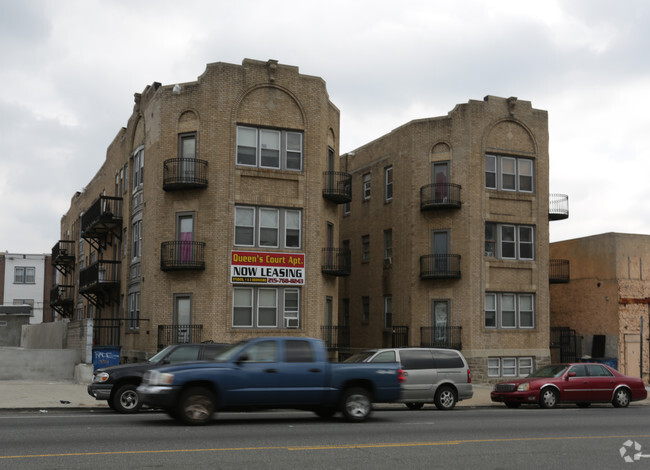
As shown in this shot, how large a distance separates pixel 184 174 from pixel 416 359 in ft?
43.0

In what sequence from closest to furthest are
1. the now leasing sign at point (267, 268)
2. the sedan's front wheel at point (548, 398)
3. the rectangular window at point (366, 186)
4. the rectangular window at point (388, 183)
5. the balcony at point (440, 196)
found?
the sedan's front wheel at point (548, 398)
the now leasing sign at point (267, 268)
the balcony at point (440, 196)
the rectangular window at point (388, 183)
the rectangular window at point (366, 186)

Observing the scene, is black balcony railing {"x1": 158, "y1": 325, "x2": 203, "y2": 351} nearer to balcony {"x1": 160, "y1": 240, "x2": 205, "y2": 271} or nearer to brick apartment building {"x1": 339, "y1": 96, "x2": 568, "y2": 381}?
balcony {"x1": 160, "y1": 240, "x2": 205, "y2": 271}

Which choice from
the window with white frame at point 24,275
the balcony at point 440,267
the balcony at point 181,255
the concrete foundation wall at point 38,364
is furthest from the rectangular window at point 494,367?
the window with white frame at point 24,275

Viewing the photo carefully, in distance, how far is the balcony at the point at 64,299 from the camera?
2154 inches

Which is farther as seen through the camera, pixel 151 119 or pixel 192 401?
pixel 151 119

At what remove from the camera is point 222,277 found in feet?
96.1

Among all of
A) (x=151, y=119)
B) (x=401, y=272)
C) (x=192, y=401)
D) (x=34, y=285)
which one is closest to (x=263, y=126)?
(x=151, y=119)

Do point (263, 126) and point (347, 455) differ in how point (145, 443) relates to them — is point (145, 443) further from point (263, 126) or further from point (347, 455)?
point (263, 126)

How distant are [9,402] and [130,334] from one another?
1277 centimetres

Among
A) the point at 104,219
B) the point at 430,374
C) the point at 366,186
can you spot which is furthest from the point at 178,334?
the point at 366,186

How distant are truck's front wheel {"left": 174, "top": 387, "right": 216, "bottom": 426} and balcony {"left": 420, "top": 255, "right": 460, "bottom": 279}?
2016 centimetres

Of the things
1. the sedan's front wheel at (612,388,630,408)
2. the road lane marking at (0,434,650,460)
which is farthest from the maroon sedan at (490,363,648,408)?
the road lane marking at (0,434,650,460)

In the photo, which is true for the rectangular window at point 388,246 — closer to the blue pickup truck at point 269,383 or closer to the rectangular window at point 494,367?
the rectangular window at point 494,367

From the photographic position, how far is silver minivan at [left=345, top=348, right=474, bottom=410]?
2069 centimetres
